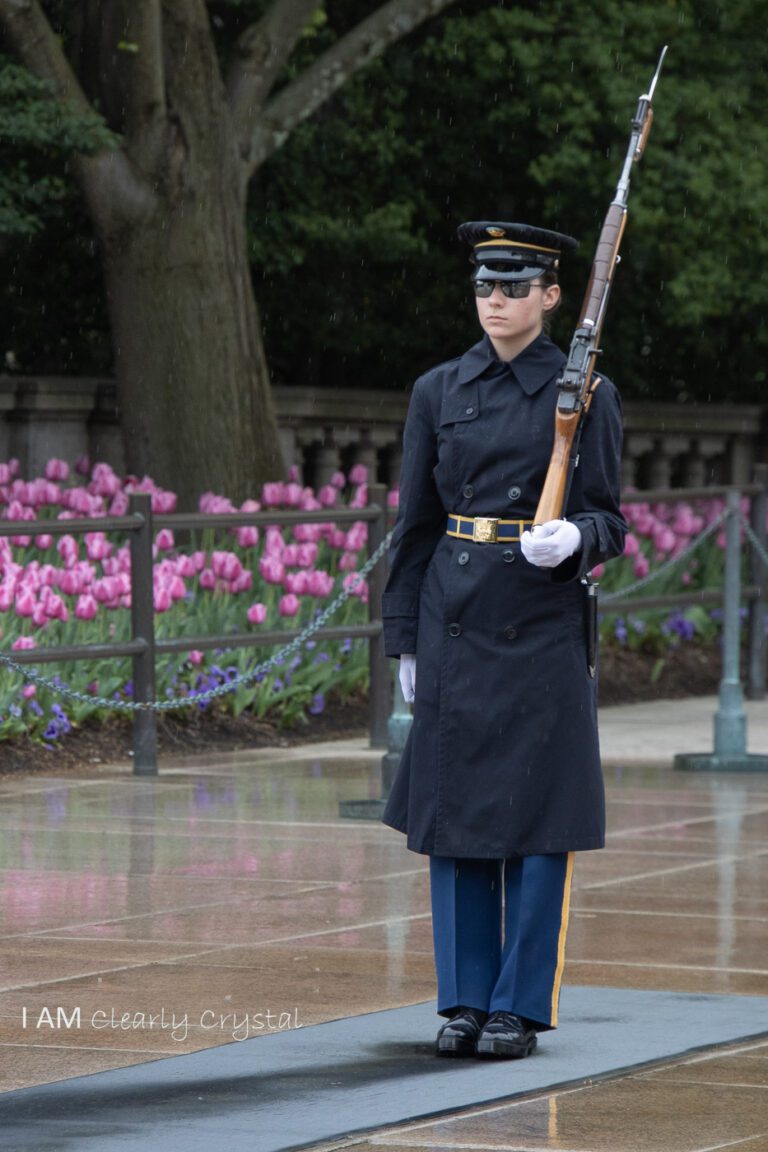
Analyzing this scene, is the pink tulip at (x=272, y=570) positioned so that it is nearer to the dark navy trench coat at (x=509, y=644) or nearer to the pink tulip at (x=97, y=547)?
the pink tulip at (x=97, y=547)

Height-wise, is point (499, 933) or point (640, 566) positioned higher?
point (640, 566)

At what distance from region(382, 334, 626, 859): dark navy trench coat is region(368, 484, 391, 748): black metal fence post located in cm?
597

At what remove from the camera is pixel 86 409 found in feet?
49.5

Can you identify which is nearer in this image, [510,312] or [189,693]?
[510,312]

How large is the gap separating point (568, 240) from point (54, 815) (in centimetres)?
447

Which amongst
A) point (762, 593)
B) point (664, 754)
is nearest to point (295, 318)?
point (762, 593)

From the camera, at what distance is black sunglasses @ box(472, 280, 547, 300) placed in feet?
19.3

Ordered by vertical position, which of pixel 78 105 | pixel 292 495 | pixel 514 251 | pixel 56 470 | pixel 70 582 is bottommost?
pixel 70 582

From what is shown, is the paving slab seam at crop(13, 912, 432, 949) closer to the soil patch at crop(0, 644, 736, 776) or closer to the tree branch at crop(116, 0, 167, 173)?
the soil patch at crop(0, 644, 736, 776)

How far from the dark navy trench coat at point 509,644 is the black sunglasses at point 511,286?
14 centimetres

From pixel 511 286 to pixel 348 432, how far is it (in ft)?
33.9

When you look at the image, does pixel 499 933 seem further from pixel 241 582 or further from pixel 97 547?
pixel 241 582

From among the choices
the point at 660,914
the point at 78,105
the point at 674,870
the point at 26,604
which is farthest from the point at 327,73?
the point at 660,914

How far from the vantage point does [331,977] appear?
263 inches
